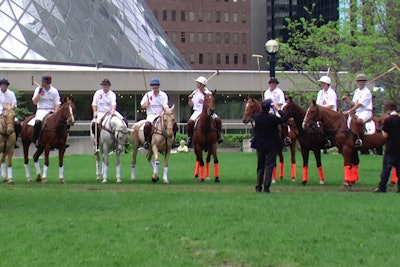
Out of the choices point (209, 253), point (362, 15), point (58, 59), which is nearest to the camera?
point (209, 253)

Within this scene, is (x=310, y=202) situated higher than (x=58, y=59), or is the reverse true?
(x=58, y=59)

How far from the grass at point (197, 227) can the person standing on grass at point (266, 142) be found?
514mm

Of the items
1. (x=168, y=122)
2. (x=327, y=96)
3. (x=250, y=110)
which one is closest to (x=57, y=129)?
(x=168, y=122)

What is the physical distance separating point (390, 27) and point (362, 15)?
A: 3.72 m

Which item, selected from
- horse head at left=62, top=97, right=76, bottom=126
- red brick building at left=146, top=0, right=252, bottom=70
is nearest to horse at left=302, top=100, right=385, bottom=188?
horse head at left=62, top=97, right=76, bottom=126

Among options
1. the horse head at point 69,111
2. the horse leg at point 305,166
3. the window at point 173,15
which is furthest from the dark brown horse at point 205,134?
the window at point 173,15

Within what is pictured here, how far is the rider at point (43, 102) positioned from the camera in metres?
18.8

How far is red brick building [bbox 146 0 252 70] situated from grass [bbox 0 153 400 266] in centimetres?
11533

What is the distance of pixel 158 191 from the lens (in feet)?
49.2

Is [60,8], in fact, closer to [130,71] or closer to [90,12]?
[90,12]

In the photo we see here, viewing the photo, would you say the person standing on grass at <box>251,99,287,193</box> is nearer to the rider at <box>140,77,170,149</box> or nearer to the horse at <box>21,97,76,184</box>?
the rider at <box>140,77,170,149</box>

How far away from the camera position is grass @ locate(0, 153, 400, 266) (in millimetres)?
7926

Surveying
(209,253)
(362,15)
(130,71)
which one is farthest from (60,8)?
(209,253)

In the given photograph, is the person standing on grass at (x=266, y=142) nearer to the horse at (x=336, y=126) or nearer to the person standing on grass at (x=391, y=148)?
the horse at (x=336, y=126)
